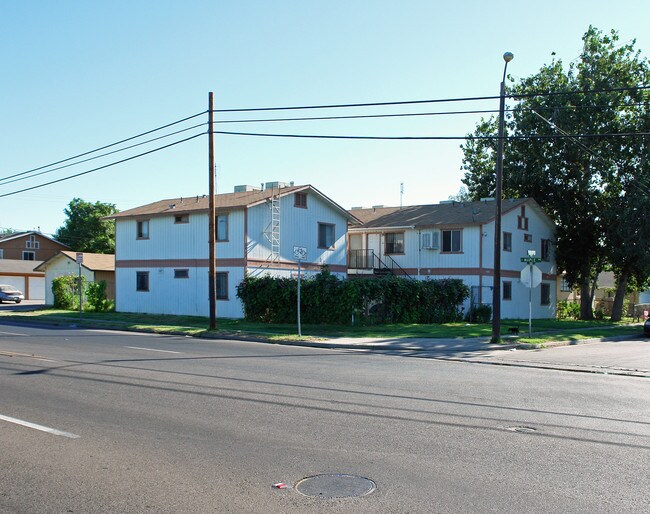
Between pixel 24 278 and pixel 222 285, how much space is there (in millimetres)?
35162

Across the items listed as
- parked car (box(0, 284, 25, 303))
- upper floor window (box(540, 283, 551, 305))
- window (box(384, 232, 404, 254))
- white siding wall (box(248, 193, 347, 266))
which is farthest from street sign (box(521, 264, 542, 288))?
parked car (box(0, 284, 25, 303))

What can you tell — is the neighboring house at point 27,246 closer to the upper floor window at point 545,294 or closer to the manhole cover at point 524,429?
the upper floor window at point 545,294

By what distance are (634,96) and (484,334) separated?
72.1ft

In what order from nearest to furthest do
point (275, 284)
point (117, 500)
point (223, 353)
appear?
1. point (117, 500)
2. point (223, 353)
3. point (275, 284)

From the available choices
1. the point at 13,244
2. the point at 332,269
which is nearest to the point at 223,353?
the point at 332,269

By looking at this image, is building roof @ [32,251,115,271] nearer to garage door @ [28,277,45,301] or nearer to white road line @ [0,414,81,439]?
garage door @ [28,277,45,301]

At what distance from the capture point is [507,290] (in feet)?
133

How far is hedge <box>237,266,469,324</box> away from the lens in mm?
28875

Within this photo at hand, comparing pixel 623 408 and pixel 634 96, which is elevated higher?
pixel 634 96

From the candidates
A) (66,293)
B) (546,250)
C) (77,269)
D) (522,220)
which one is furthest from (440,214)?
(77,269)

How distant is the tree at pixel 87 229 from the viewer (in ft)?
260

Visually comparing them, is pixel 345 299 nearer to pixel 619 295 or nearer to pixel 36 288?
pixel 619 295

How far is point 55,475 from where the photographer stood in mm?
6375

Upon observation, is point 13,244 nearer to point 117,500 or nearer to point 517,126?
point 517,126
